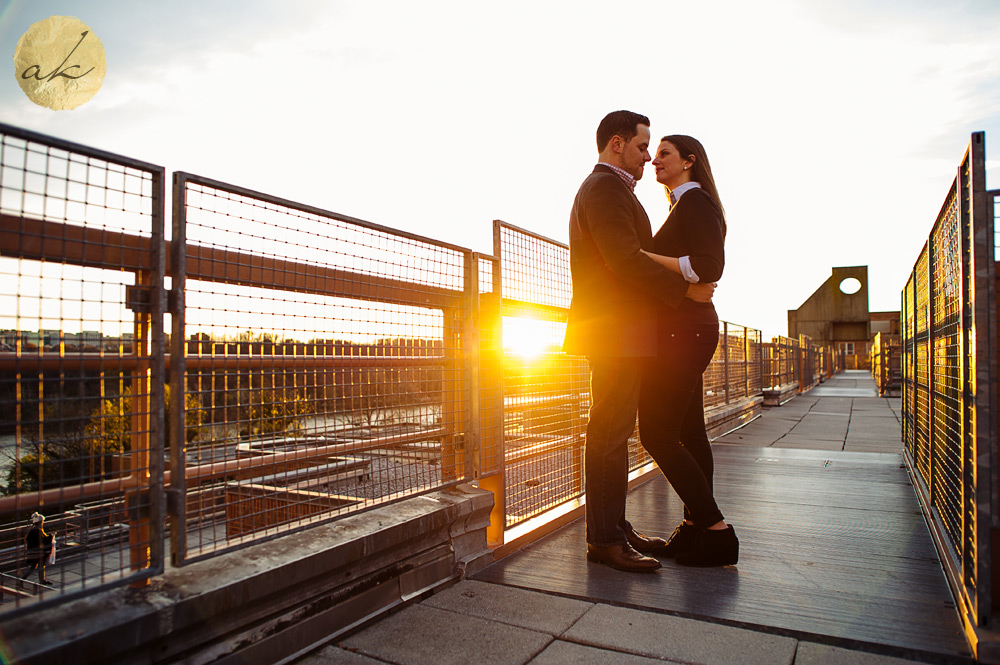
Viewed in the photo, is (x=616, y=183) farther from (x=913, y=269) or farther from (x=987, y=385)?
(x=913, y=269)

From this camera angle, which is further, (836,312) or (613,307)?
(836,312)

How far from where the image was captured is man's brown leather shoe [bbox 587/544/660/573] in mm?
2730

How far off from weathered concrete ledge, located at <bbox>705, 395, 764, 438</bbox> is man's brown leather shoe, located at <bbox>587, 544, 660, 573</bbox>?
13.9 ft

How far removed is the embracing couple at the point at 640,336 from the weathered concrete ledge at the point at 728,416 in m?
4.15

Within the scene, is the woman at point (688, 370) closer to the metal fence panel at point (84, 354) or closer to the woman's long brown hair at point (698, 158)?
the woman's long brown hair at point (698, 158)

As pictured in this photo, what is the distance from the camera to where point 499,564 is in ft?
9.70

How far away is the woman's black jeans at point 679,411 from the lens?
2793 millimetres

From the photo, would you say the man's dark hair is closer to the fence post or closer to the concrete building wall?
the fence post

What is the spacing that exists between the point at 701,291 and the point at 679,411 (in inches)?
21.4

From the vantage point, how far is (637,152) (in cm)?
286

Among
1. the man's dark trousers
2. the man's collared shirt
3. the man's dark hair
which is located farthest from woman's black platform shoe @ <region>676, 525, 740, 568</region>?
the man's dark hair

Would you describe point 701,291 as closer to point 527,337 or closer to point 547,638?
point 527,337

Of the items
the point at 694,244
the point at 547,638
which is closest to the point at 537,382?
the point at 694,244

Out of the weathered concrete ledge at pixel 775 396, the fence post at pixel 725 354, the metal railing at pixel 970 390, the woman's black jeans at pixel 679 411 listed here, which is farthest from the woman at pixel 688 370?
the weathered concrete ledge at pixel 775 396
